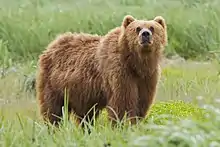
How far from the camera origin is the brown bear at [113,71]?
7.93 metres

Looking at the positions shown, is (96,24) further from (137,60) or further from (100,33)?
(137,60)

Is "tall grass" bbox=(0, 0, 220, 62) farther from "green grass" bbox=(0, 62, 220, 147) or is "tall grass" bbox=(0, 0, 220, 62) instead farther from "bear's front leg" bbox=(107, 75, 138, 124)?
"bear's front leg" bbox=(107, 75, 138, 124)

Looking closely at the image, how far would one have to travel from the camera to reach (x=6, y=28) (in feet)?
46.2

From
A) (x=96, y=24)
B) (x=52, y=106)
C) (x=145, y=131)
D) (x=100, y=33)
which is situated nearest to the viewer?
(x=145, y=131)

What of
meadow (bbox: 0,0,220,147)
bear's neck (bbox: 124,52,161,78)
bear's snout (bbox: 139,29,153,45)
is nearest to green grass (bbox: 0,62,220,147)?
meadow (bbox: 0,0,220,147)

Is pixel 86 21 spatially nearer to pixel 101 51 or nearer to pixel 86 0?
pixel 86 0

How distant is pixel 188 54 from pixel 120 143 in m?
8.72

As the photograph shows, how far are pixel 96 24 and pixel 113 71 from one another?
21.0 ft

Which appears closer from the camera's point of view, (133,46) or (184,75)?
(133,46)

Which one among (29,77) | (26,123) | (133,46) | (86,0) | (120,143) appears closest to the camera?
(120,143)

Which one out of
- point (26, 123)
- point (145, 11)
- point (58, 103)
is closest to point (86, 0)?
point (145, 11)

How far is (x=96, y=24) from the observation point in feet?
47.1

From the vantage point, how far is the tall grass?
45.2 feet

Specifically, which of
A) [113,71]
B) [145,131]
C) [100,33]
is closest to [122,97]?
[113,71]
